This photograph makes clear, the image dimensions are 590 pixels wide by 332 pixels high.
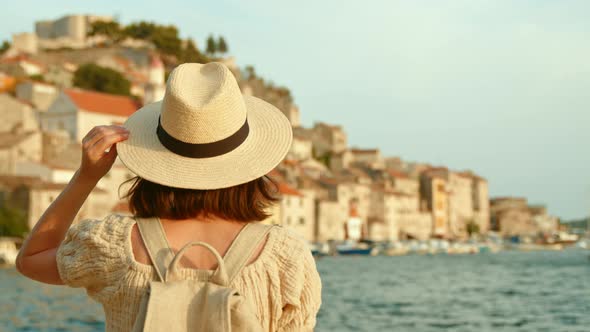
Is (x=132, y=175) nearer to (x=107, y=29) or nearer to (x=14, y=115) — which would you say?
(x=14, y=115)

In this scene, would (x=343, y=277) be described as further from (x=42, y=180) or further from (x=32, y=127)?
(x=32, y=127)

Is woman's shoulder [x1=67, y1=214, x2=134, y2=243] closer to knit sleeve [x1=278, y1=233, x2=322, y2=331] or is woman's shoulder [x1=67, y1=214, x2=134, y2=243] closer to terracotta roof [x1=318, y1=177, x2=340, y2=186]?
knit sleeve [x1=278, y1=233, x2=322, y2=331]

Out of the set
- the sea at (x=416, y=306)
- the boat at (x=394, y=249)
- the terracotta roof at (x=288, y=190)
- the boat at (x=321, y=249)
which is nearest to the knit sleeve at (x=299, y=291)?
the sea at (x=416, y=306)

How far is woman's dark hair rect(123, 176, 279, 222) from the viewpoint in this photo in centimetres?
209

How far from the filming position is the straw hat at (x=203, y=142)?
2.07 meters

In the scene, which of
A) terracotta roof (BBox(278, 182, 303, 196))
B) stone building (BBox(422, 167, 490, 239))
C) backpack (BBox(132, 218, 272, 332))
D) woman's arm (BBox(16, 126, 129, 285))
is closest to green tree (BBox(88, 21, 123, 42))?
terracotta roof (BBox(278, 182, 303, 196))

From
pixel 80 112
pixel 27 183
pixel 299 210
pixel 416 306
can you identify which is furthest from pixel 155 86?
pixel 416 306

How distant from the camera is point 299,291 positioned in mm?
2041

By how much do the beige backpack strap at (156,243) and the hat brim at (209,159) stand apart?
0.10 meters

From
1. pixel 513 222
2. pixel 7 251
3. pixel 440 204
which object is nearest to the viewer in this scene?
pixel 7 251

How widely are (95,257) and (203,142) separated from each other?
0.37 m

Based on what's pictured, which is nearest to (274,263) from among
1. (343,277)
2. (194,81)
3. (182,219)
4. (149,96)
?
(182,219)

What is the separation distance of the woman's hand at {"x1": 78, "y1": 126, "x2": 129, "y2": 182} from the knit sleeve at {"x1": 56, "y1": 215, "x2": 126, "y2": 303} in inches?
5.3

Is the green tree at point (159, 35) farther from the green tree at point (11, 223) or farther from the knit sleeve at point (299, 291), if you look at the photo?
the knit sleeve at point (299, 291)
